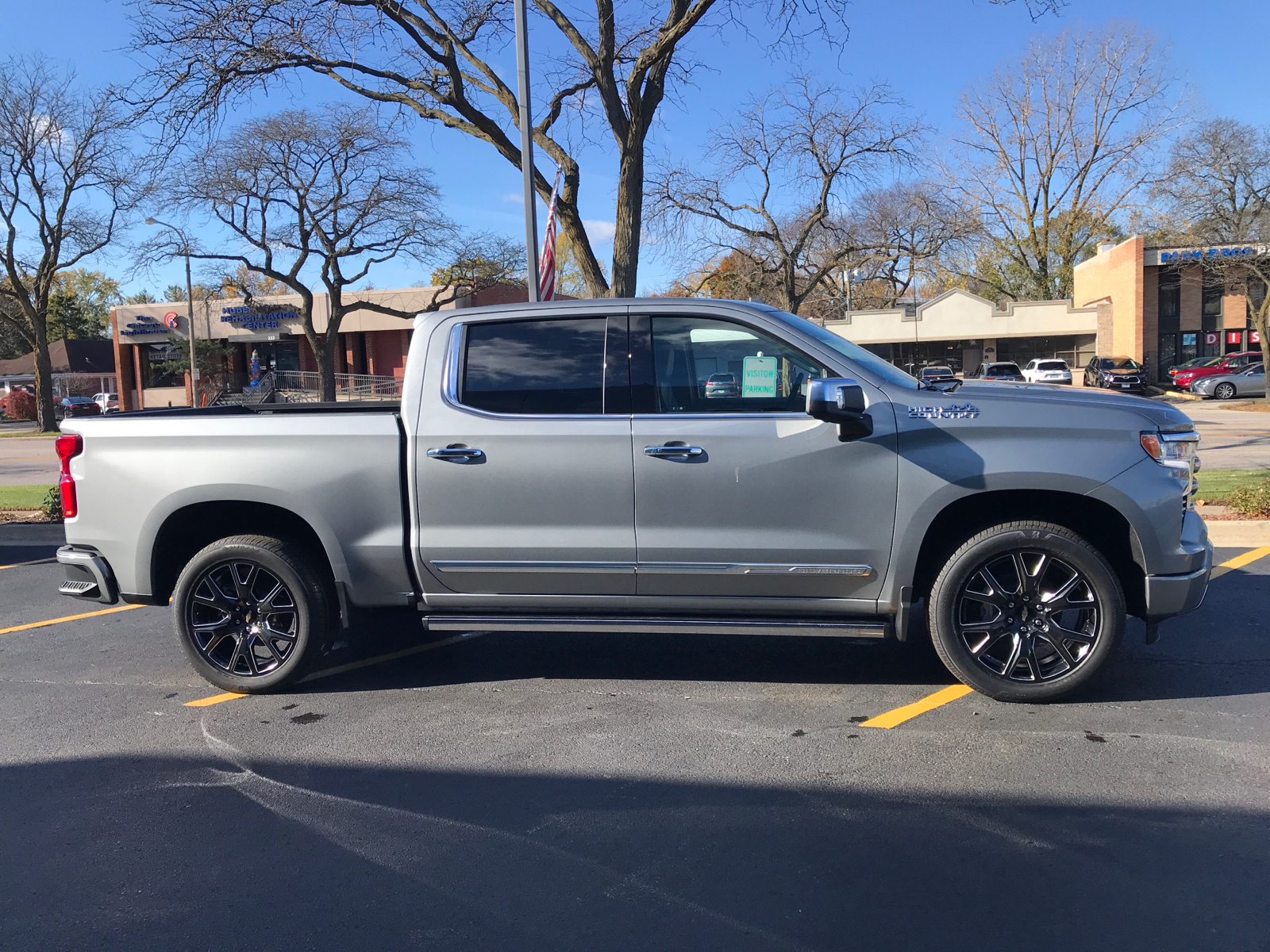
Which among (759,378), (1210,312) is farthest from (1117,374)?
(759,378)

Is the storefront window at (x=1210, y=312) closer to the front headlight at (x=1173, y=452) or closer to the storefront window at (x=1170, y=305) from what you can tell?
the storefront window at (x=1170, y=305)

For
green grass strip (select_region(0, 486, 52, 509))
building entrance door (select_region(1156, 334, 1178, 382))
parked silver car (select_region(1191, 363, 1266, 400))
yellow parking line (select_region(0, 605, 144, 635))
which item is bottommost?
yellow parking line (select_region(0, 605, 144, 635))

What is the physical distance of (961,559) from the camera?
182 inches

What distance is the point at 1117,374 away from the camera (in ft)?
130

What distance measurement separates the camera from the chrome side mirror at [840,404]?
435 centimetres

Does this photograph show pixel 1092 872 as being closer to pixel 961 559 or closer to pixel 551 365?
pixel 961 559

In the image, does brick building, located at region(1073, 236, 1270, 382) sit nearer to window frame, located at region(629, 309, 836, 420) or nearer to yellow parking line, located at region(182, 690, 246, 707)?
window frame, located at region(629, 309, 836, 420)

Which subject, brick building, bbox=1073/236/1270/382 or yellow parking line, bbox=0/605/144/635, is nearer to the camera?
yellow parking line, bbox=0/605/144/635

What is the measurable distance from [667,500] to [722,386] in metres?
0.63

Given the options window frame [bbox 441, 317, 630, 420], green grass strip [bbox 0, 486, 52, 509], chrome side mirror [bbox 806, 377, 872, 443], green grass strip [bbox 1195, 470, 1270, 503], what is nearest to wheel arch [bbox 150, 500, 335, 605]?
window frame [bbox 441, 317, 630, 420]

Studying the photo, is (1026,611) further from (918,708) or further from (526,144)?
(526,144)

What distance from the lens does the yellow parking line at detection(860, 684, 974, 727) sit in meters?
4.59

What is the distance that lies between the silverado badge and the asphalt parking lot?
1424 millimetres

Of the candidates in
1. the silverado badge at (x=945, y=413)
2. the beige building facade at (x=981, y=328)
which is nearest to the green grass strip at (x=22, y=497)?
the silverado badge at (x=945, y=413)
